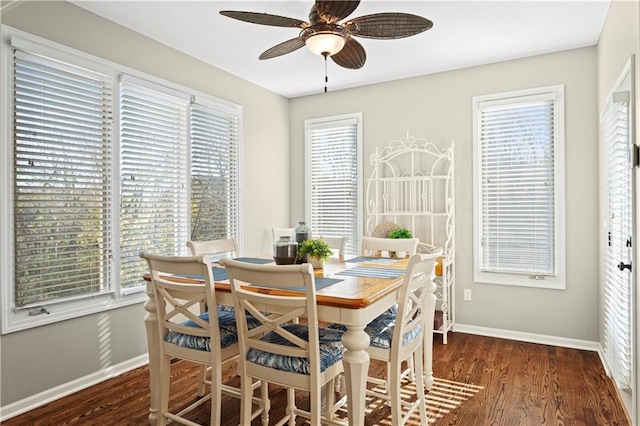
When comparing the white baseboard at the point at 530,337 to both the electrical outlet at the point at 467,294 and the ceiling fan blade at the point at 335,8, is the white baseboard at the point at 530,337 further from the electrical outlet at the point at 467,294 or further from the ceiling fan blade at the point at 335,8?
the ceiling fan blade at the point at 335,8

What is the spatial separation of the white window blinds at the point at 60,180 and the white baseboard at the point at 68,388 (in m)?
0.59

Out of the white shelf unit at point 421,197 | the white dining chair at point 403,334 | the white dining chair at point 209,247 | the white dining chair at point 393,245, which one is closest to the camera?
the white dining chair at point 403,334

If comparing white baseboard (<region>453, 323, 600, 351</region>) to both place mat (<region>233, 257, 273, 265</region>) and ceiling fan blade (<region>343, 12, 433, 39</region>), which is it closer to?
place mat (<region>233, 257, 273, 265</region>)

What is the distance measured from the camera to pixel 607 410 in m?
2.47

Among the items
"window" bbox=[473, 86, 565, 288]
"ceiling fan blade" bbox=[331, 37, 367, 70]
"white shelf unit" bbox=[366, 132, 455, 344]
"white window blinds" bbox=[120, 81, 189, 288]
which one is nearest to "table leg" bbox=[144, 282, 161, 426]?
"white window blinds" bbox=[120, 81, 189, 288]

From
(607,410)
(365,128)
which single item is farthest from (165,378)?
(365,128)

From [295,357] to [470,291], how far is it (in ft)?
8.96

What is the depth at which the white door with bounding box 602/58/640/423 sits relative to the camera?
2180 mm

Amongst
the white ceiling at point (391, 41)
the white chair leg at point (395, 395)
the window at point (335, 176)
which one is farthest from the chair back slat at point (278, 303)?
the window at point (335, 176)

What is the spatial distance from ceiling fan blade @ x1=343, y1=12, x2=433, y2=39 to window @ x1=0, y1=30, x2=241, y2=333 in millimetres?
1891

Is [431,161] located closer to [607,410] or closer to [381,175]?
[381,175]

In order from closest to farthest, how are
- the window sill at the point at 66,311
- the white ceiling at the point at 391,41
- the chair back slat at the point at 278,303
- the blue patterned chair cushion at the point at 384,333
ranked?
the chair back slat at the point at 278,303, the blue patterned chair cushion at the point at 384,333, the window sill at the point at 66,311, the white ceiling at the point at 391,41

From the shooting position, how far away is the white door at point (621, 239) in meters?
2.18

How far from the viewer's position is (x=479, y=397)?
2.66m
